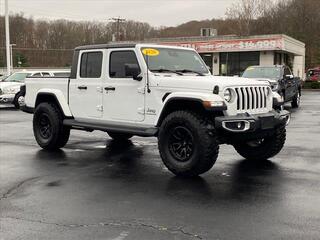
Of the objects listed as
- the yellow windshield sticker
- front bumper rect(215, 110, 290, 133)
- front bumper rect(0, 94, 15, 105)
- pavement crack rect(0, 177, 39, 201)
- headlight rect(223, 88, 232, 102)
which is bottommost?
pavement crack rect(0, 177, 39, 201)

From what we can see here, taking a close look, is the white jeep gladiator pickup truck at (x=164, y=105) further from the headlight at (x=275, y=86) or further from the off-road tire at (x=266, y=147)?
the headlight at (x=275, y=86)

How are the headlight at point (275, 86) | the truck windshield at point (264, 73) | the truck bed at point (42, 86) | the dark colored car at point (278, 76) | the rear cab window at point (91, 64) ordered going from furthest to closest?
the truck windshield at point (264, 73), the dark colored car at point (278, 76), the headlight at point (275, 86), the truck bed at point (42, 86), the rear cab window at point (91, 64)

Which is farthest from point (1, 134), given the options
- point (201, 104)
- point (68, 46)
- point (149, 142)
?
point (68, 46)

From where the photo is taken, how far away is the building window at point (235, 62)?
43.9m

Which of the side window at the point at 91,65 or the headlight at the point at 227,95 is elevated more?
the side window at the point at 91,65

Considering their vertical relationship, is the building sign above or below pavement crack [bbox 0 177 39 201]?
above

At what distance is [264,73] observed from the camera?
18.3 m

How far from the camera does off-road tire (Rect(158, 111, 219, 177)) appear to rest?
274 inches

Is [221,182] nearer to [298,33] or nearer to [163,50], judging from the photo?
[163,50]

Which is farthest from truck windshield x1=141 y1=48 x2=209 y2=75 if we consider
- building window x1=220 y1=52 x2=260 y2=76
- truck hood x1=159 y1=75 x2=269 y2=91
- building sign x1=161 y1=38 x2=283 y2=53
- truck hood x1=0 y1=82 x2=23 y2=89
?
building window x1=220 y1=52 x2=260 y2=76

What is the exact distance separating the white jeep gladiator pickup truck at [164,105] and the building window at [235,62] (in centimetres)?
3545

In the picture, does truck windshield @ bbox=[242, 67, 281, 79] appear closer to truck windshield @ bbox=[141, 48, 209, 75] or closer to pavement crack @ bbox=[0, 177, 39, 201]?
truck windshield @ bbox=[141, 48, 209, 75]

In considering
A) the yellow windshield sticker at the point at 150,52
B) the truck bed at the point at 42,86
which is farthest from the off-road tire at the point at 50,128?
the yellow windshield sticker at the point at 150,52

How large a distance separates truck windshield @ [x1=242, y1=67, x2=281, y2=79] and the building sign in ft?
76.0
